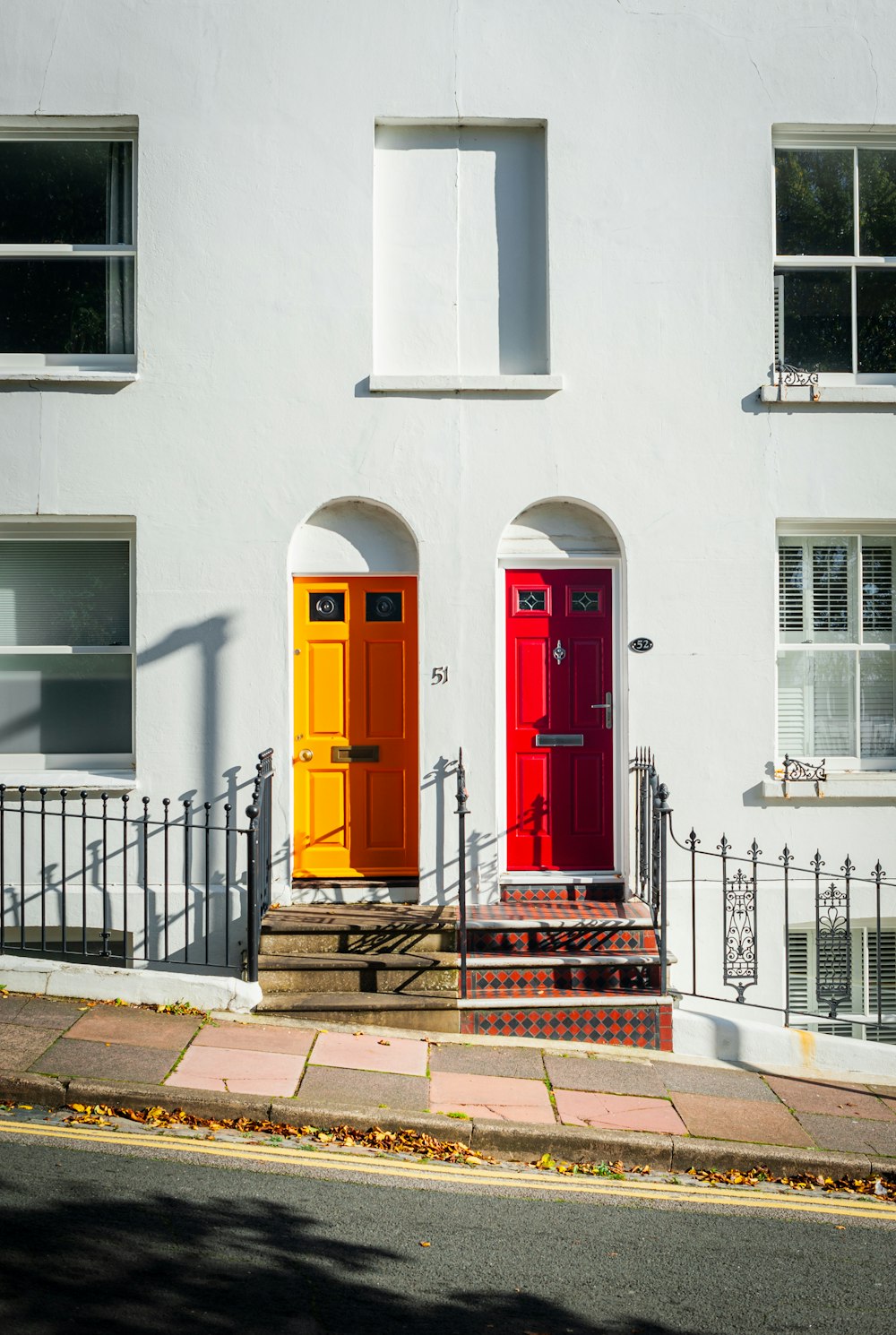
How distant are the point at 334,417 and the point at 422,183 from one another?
208 cm

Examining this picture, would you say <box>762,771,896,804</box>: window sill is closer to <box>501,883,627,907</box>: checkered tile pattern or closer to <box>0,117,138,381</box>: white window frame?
<box>501,883,627,907</box>: checkered tile pattern

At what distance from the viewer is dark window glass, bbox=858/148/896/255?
9.86m

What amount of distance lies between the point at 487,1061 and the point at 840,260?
703 centimetres

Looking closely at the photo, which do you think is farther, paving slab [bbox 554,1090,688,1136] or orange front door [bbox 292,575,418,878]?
orange front door [bbox 292,575,418,878]

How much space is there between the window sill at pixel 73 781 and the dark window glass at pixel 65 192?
171 inches

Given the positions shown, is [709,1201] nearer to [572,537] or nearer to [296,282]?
[572,537]

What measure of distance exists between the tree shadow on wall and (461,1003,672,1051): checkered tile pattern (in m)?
3.13

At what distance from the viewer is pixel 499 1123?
6.45 metres

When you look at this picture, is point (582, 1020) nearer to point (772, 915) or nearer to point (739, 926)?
point (739, 926)

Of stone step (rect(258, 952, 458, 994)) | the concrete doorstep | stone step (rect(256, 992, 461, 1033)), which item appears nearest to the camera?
the concrete doorstep

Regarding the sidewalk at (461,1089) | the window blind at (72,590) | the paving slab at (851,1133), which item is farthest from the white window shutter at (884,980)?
the window blind at (72,590)

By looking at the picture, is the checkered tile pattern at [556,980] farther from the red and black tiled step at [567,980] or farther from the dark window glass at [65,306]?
the dark window glass at [65,306]

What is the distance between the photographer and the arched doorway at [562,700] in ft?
31.5

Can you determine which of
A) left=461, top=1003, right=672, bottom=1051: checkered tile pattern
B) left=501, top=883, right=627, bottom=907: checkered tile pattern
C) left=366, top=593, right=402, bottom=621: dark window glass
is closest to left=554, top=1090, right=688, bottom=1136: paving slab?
left=461, top=1003, right=672, bottom=1051: checkered tile pattern
